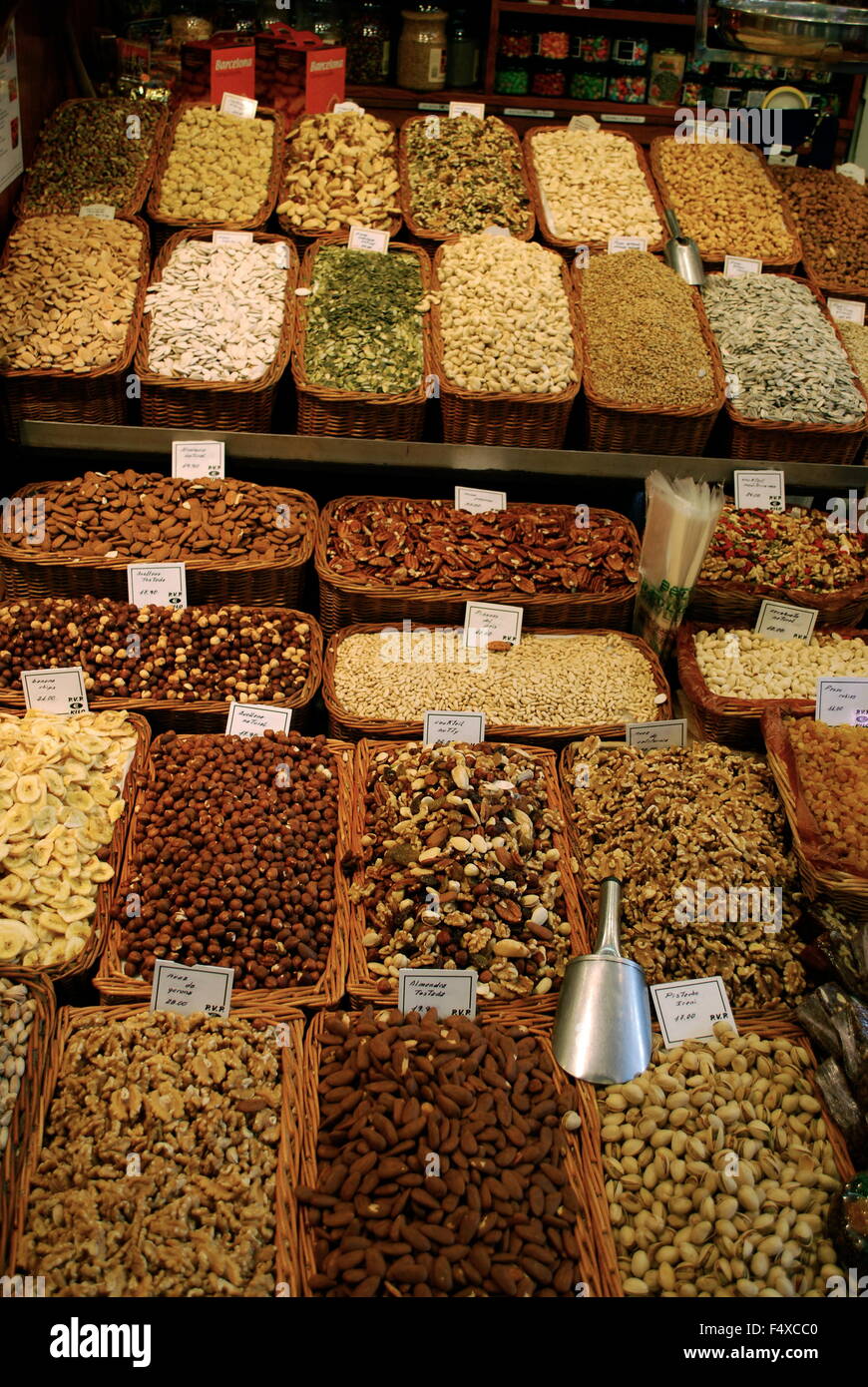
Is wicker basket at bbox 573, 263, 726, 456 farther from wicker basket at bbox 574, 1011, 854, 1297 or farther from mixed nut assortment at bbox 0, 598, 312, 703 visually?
wicker basket at bbox 574, 1011, 854, 1297

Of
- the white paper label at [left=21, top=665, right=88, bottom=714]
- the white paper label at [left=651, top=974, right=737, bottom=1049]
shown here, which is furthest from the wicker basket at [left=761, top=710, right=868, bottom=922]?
the white paper label at [left=21, top=665, right=88, bottom=714]

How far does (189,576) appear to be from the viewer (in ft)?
8.39

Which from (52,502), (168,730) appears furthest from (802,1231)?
(52,502)

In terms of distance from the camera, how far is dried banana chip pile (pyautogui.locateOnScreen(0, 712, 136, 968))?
1.88 meters

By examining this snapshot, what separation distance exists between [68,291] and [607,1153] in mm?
2517

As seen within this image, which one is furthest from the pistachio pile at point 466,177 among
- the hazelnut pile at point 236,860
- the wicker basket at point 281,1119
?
the wicker basket at point 281,1119

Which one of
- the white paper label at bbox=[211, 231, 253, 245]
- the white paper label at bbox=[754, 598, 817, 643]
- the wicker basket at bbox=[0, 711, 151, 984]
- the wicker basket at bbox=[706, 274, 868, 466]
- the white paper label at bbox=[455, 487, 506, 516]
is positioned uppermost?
the white paper label at bbox=[211, 231, 253, 245]

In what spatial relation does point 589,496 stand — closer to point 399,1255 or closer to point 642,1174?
point 642,1174

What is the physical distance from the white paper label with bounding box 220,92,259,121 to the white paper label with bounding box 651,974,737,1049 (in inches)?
121

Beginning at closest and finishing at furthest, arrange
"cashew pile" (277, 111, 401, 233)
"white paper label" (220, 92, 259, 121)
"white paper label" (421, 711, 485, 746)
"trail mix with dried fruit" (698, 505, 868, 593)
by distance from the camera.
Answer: "white paper label" (421, 711, 485, 746)
"trail mix with dried fruit" (698, 505, 868, 593)
"cashew pile" (277, 111, 401, 233)
"white paper label" (220, 92, 259, 121)

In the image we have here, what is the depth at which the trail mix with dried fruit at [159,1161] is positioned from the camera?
1479 mm

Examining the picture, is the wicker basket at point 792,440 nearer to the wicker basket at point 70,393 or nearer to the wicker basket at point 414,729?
the wicker basket at point 414,729

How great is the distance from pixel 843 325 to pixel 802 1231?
8.70 ft

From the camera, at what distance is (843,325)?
320cm
